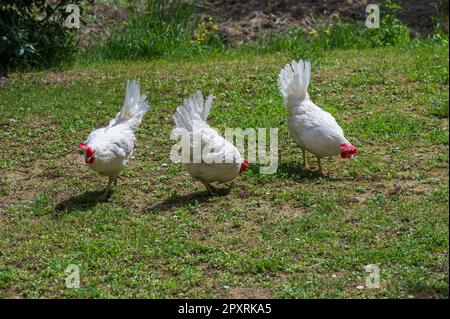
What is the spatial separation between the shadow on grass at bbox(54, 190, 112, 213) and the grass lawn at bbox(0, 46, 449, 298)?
19 mm

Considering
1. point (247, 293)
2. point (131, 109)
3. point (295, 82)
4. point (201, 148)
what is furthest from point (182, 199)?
point (247, 293)

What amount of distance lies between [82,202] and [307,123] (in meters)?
2.35

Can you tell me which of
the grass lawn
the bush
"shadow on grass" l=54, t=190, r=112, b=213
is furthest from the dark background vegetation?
"shadow on grass" l=54, t=190, r=112, b=213

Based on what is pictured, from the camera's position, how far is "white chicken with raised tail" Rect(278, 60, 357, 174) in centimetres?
819

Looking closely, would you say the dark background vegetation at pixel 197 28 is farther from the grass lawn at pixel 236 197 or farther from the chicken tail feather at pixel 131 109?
the chicken tail feather at pixel 131 109

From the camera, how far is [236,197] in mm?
8102

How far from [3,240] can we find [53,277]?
1.00 m

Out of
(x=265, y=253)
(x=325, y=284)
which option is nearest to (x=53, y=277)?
(x=265, y=253)

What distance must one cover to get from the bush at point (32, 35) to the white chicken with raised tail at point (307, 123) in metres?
4.71

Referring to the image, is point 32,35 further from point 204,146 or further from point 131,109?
point 204,146

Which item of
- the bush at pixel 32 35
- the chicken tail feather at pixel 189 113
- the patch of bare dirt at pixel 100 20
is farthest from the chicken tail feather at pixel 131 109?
the patch of bare dirt at pixel 100 20

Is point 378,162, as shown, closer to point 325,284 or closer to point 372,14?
point 325,284

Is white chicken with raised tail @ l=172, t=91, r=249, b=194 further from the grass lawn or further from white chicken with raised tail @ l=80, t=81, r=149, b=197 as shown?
white chicken with raised tail @ l=80, t=81, r=149, b=197

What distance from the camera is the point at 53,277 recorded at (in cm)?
668
